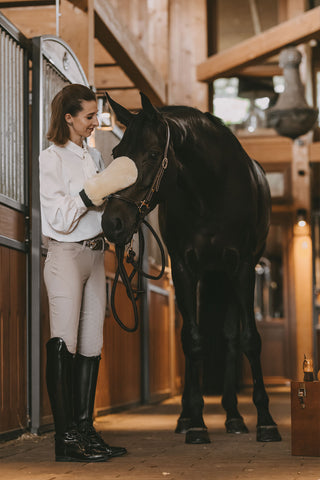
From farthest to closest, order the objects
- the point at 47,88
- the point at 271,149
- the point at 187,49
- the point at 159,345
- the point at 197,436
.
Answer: the point at 271,149 → the point at 187,49 → the point at 159,345 → the point at 47,88 → the point at 197,436

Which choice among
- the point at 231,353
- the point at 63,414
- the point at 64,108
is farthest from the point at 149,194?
the point at 231,353

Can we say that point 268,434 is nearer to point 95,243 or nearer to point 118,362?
point 95,243

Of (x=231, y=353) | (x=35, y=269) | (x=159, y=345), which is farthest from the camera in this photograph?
(x=159, y=345)

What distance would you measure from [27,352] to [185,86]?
527cm

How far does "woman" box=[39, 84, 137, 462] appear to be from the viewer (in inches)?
105

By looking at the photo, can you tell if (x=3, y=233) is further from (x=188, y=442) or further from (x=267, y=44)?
(x=267, y=44)

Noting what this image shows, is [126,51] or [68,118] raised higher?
[126,51]

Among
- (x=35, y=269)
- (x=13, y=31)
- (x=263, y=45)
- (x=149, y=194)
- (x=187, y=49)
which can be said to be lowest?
(x=35, y=269)

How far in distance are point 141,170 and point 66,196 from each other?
0.30 m

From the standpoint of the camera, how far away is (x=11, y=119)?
11.9 ft

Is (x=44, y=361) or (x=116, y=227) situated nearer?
(x=116, y=227)

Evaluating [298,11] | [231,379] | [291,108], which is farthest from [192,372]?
[298,11]

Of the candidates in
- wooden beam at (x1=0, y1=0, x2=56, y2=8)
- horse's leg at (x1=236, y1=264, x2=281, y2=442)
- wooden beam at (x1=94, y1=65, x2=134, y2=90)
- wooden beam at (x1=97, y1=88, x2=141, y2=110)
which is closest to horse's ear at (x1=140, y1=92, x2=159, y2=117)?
horse's leg at (x1=236, y1=264, x2=281, y2=442)

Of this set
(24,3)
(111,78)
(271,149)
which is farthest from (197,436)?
(271,149)
